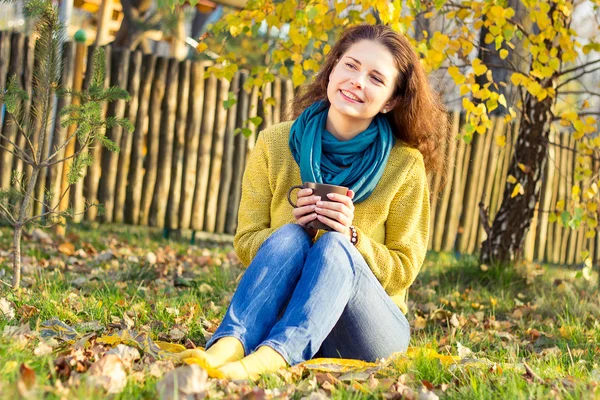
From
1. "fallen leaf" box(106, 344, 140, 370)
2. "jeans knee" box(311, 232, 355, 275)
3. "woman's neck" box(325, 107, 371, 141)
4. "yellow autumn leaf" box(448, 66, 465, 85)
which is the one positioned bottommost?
"fallen leaf" box(106, 344, 140, 370)

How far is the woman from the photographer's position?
2.49 m

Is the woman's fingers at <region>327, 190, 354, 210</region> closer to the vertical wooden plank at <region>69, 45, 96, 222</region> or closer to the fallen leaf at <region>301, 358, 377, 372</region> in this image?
the fallen leaf at <region>301, 358, 377, 372</region>

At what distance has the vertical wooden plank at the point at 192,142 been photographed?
637 centimetres

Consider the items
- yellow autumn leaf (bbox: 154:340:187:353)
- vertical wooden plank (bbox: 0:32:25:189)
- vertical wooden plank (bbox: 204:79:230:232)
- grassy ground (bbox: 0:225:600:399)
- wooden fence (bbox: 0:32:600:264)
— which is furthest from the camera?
vertical wooden plank (bbox: 204:79:230:232)

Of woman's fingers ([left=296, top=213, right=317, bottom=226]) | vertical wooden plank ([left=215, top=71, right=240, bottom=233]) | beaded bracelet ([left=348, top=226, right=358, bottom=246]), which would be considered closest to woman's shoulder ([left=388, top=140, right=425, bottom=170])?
beaded bracelet ([left=348, top=226, right=358, bottom=246])

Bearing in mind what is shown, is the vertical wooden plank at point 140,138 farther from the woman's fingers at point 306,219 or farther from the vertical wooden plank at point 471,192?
the woman's fingers at point 306,219

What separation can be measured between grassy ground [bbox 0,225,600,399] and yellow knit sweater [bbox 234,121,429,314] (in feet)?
1.20

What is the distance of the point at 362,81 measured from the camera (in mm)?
2926

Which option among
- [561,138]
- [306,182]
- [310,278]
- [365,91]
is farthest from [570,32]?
[561,138]

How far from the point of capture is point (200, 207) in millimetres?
6551

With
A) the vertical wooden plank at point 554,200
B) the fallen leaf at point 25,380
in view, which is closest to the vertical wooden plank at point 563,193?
the vertical wooden plank at point 554,200

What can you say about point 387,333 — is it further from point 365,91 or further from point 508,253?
point 508,253

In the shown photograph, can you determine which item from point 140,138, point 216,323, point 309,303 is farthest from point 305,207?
point 140,138

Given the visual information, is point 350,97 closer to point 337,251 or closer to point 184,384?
point 337,251
